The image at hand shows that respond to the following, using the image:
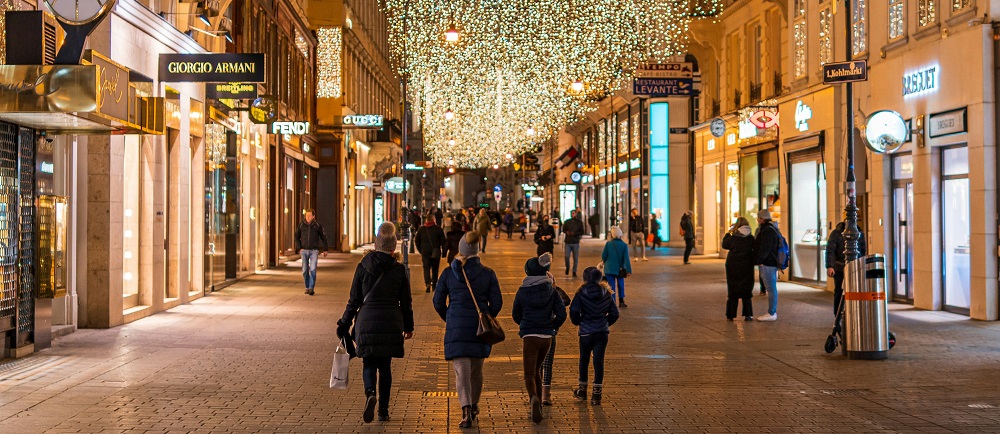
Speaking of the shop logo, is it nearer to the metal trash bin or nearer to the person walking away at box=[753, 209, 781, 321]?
the person walking away at box=[753, 209, 781, 321]

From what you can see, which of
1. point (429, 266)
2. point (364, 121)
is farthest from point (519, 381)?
point (364, 121)

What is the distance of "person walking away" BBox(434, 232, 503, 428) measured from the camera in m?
9.34

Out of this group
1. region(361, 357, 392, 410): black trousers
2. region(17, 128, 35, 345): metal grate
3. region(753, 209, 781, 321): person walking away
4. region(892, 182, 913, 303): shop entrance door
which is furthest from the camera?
region(892, 182, 913, 303): shop entrance door

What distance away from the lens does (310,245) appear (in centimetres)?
2436

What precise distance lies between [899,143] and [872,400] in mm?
9283

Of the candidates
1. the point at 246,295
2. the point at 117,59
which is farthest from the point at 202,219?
the point at 117,59

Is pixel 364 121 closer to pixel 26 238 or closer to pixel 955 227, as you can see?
pixel 955 227

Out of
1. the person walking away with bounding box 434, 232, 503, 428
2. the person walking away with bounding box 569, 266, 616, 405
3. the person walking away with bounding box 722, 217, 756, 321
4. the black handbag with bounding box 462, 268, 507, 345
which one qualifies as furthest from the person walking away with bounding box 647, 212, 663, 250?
the black handbag with bounding box 462, 268, 507, 345

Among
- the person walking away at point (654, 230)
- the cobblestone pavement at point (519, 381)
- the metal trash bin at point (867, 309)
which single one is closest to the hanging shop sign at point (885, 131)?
the cobblestone pavement at point (519, 381)

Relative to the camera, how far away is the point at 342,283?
27859 millimetres

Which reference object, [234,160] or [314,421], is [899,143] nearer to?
[314,421]

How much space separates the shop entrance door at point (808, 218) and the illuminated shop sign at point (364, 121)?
1484 cm

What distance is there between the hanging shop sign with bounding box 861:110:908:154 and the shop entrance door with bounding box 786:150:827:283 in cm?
616

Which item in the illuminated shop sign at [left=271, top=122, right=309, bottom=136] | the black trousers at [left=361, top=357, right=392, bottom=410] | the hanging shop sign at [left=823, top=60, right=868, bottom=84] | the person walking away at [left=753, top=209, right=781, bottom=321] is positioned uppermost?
the illuminated shop sign at [left=271, top=122, right=309, bottom=136]
